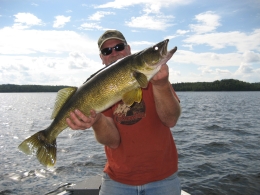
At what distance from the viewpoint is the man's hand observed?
3.19 metres

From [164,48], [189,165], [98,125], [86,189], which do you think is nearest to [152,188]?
[98,125]

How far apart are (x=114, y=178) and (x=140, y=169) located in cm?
43

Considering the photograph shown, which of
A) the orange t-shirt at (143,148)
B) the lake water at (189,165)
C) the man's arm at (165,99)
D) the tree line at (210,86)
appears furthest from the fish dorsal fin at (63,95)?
the tree line at (210,86)

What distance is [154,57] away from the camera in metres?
3.03

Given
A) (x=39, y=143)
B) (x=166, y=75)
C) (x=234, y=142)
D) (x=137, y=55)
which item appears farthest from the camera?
(x=234, y=142)

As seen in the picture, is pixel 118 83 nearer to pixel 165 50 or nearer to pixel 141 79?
pixel 141 79

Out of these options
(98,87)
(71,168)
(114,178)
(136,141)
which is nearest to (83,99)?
(98,87)

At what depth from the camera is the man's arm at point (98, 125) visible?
3205 mm

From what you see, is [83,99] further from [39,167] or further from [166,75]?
[39,167]

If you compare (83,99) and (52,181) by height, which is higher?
(83,99)

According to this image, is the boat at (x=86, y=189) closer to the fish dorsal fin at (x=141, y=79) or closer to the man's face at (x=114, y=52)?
the man's face at (x=114, y=52)

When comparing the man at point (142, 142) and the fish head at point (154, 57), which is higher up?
the fish head at point (154, 57)

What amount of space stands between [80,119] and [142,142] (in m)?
0.90

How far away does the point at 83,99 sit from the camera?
3.25 metres
